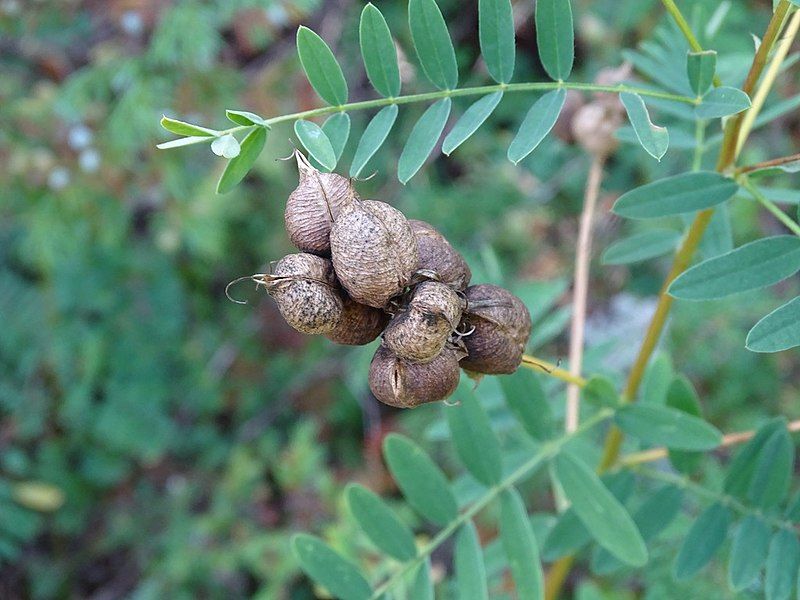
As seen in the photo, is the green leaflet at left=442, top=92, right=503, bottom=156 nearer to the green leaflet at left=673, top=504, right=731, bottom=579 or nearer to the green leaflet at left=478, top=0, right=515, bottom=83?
the green leaflet at left=478, top=0, right=515, bottom=83

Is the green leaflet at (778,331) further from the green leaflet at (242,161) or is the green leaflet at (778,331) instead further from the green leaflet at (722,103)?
the green leaflet at (242,161)

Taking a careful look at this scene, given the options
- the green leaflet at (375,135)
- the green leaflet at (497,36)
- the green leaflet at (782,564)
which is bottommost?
the green leaflet at (782,564)

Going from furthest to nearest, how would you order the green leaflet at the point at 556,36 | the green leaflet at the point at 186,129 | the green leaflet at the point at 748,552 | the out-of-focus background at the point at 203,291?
1. the out-of-focus background at the point at 203,291
2. the green leaflet at the point at 748,552
3. the green leaflet at the point at 556,36
4. the green leaflet at the point at 186,129

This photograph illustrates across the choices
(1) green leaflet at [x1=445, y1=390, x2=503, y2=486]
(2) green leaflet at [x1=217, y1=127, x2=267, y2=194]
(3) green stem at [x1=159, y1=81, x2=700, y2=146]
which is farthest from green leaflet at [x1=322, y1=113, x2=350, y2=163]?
(1) green leaflet at [x1=445, y1=390, x2=503, y2=486]

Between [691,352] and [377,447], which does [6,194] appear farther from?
[691,352]

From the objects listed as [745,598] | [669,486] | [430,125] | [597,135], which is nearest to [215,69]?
[597,135]

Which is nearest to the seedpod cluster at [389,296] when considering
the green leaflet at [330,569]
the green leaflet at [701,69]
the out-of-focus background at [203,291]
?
the green leaflet at [701,69]

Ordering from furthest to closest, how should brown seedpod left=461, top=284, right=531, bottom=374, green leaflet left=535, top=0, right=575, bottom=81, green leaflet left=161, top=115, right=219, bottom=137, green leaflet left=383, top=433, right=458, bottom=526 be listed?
green leaflet left=383, top=433, right=458, bottom=526 < green leaflet left=535, top=0, right=575, bottom=81 < brown seedpod left=461, top=284, right=531, bottom=374 < green leaflet left=161, top=115, right=219, bottom=137
